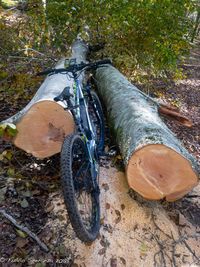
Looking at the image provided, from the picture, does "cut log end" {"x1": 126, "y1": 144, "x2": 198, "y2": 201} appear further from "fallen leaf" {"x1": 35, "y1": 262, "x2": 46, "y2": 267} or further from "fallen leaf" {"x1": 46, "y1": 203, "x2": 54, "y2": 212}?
"fallen leaf" {"x1": 35, "y1": 262, "x2": 46, "y2": 267}

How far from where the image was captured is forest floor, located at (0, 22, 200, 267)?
2.67 metres

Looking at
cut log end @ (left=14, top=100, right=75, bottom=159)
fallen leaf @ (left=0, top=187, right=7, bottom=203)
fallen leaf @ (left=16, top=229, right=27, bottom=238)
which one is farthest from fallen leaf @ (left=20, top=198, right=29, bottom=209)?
cut log end @ (left=14, top=100, right=75, bottom=159)

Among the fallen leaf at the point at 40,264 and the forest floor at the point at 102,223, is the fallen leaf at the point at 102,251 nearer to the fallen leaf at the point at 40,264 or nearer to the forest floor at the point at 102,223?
the forest floor at the point at 102,223

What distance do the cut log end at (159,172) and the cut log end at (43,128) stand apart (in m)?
0.86

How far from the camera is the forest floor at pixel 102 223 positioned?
267 centimetres

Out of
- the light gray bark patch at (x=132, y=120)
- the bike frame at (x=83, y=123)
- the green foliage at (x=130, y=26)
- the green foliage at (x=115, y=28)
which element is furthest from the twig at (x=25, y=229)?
the green foliage at (x=130, y=26)

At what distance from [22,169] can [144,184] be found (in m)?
1.33

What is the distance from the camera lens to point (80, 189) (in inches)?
109

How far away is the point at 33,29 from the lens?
5.96 m

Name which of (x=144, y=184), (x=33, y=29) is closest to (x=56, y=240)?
(x=144, y=184)

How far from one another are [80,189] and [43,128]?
93 cm

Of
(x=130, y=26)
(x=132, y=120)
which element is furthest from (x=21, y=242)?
(x=130, y=26)

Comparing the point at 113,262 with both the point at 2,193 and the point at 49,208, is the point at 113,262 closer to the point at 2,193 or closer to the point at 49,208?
the point at 49,208

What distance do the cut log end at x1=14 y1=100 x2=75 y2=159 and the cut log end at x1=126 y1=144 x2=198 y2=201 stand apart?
865 mm
